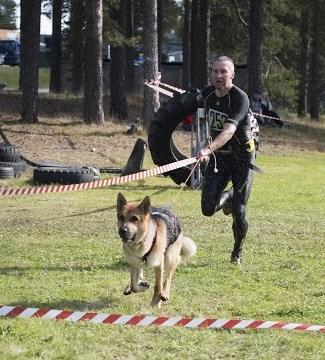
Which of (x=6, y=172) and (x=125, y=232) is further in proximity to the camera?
(x=6, y=172)

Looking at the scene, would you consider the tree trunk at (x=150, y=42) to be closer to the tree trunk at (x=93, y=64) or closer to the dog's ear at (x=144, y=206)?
the tree trunk at (x=93, y=64)

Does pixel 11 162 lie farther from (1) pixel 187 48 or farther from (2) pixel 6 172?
(1) pixel 187 48

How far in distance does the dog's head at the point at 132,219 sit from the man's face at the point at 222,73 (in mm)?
1928

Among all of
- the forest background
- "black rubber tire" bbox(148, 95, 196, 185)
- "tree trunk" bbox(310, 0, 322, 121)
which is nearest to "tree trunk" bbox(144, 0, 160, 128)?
the forest background

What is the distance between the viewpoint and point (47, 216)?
34.8 feet

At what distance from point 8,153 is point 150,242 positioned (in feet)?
30.7

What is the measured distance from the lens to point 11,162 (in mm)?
14461

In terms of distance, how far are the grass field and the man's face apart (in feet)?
6.25

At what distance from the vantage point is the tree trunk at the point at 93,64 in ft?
70.3

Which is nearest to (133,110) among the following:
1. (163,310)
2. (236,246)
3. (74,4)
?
(74,4)

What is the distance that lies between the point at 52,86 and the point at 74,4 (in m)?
5.71

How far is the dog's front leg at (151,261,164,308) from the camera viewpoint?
5820 millimetres

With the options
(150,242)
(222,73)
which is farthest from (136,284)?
(222,73)

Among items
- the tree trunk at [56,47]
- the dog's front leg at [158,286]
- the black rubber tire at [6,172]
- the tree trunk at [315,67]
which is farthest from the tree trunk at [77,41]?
the dog's front leg at [158,286]
